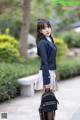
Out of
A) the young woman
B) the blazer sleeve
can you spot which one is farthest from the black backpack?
the blazer sleeve

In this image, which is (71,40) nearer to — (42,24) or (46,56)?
(42,24)

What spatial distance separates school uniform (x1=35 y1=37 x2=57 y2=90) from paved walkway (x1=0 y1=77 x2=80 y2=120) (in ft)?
4.81

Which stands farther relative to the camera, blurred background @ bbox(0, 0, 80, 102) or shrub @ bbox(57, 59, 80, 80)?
shrub @ bbox(57, 59, 80, 80)

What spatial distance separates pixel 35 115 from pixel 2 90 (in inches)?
49.7

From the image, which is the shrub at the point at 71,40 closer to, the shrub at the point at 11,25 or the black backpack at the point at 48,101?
the shrub at the point at 11,25

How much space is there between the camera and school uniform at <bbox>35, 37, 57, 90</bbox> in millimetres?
6277

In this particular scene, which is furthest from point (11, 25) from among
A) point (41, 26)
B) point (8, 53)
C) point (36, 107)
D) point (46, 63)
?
point (46, 63)

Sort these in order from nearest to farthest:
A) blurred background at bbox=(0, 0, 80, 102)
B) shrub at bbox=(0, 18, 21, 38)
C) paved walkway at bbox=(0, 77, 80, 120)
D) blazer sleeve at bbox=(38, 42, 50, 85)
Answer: blazer sleeve at bbox=(38, 42, 50, 85)
paved walkway at bbox=(0, 77, 80, 120)
blurred background at bbox=(0, 0, 80, 102)
shrub at bbox=(0, 18, 21, 38)

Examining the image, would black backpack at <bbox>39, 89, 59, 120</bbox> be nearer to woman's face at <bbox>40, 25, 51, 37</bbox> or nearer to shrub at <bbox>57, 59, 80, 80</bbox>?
woman's face at <bbox>40, 25, 51, 37</bbox>

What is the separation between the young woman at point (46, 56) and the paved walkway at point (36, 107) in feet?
4.84

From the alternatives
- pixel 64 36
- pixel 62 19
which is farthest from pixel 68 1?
pixel 62 19

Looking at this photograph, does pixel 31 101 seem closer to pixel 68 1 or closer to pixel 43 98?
pixel 43 98

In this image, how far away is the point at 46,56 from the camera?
632 centimetres

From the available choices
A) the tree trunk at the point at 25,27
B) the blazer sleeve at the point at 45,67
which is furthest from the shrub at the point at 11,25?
the blazer sleeve at the point at 45,67
